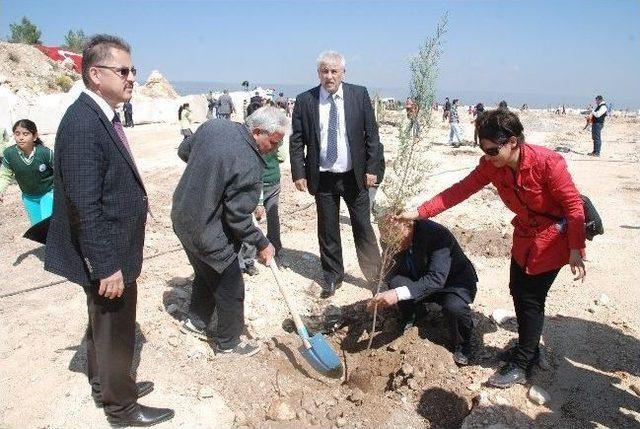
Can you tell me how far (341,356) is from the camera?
368cm

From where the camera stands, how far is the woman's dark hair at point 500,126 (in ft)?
8.24

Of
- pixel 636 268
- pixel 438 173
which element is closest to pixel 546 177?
pixel 636 268

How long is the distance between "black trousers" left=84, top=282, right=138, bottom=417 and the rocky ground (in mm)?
316

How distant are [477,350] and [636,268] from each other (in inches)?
107

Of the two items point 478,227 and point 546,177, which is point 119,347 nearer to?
point 546,177

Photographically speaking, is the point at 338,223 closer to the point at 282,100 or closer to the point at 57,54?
the point at 282,100

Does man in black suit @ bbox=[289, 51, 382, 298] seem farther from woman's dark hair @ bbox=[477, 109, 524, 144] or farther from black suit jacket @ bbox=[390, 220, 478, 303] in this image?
woman's dark hair @ bbox=[477, 109, 524, 144]

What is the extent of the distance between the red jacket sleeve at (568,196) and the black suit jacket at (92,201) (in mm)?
2345

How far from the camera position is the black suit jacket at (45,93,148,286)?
2104 mm

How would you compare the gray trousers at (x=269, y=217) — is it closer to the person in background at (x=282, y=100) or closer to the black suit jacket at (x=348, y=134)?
the black suit jacket at (x=348, y=134)

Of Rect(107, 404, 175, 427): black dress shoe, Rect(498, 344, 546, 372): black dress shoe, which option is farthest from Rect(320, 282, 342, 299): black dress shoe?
Rect(107, 404, 175, 427): black dress shoe

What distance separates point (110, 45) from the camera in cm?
222

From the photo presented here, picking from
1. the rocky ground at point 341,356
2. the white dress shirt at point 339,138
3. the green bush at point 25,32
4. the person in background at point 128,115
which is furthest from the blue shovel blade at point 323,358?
the green bush at point 25,32

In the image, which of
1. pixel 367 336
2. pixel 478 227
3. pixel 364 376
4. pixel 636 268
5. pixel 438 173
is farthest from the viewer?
pixel 438 173
